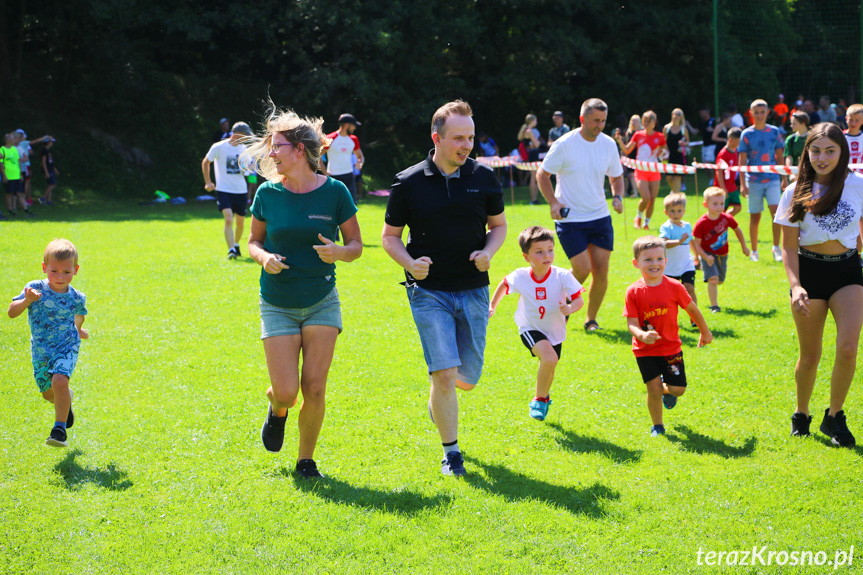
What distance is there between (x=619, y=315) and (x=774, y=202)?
490cm

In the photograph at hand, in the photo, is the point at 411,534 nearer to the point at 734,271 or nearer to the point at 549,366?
the point at 549,366

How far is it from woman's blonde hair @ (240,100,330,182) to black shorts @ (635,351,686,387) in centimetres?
271

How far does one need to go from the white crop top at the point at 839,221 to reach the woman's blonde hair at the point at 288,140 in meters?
3.00

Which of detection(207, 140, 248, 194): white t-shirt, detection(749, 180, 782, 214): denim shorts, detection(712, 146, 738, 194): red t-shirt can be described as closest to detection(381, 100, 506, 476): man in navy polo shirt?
detection(749, 180, 782, 214): denim shorts

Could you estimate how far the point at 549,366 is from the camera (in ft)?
19.6

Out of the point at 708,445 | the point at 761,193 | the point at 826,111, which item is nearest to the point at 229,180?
the point at 761,193

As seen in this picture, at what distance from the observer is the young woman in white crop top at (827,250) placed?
5.39 m

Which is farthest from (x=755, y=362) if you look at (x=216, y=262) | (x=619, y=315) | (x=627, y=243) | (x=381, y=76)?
(x=381, y=76)

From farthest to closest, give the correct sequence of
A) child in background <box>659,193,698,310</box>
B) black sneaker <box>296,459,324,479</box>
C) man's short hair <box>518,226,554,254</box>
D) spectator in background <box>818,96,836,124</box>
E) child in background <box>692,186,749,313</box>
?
spectator in background <box>818,96,836,124</box>, child in background <box>692,186,749,313</box>, child in background <box>659,193,698,310</box>, man's short hair <box>518,226,554,254</box>, black sneaker <box>296,459,324,479</box>

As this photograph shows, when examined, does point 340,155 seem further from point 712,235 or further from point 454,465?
point 454,465

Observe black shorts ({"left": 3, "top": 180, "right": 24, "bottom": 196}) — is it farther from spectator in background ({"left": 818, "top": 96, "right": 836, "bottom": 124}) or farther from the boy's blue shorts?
spectator in background ({"left": 818, "top": 96, "right": 836, "bottom": 124})

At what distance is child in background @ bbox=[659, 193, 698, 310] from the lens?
8727 millimetres

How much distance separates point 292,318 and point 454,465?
1382 millimetres

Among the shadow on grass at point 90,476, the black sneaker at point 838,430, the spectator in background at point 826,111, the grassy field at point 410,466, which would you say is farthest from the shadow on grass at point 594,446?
the spectator in background at point 826,111
